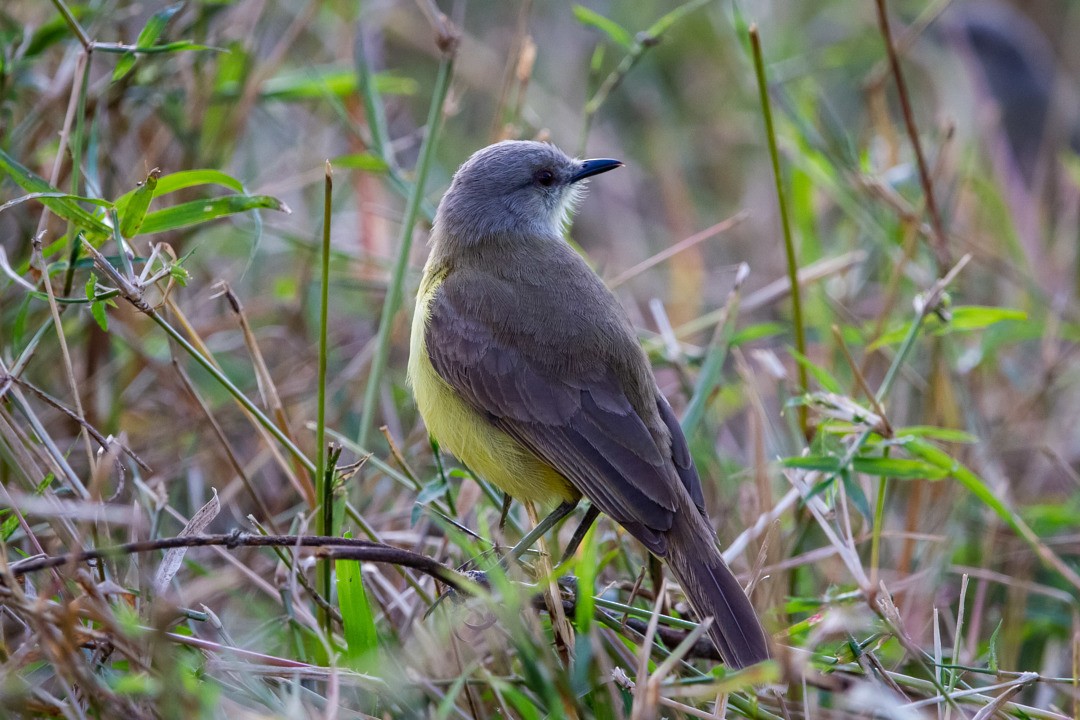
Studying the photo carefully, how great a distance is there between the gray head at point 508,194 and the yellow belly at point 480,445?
0.65m

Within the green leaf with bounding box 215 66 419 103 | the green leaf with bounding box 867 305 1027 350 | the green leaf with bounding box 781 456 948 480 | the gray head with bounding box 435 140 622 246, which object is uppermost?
the green leaf with bounding box 215 66 419 103

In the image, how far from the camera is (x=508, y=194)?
14.4 feet

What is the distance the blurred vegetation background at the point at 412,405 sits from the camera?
2656mm

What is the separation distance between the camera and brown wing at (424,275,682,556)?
3354mm

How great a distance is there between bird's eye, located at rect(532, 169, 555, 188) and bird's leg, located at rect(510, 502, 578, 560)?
1.43m

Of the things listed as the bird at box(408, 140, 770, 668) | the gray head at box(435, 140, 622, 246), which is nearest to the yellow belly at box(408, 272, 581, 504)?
the bird at box(408, 140, 770, 668)

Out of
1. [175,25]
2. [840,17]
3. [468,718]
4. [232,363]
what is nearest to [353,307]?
[232,363]

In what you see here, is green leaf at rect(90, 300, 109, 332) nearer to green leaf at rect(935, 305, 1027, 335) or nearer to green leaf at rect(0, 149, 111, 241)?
green leaf at rect(0, 149, 111, 241)

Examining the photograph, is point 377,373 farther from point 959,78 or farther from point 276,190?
point 959,78

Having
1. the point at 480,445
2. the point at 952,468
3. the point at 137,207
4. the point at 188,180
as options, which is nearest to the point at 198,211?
the point at 188,180

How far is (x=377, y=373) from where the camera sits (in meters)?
3.65

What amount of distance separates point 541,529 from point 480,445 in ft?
1.10

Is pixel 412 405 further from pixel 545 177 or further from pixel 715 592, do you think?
pixel 715 592

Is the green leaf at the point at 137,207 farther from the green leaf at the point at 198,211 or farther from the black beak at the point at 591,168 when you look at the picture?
the black beak at the point at 591,168
